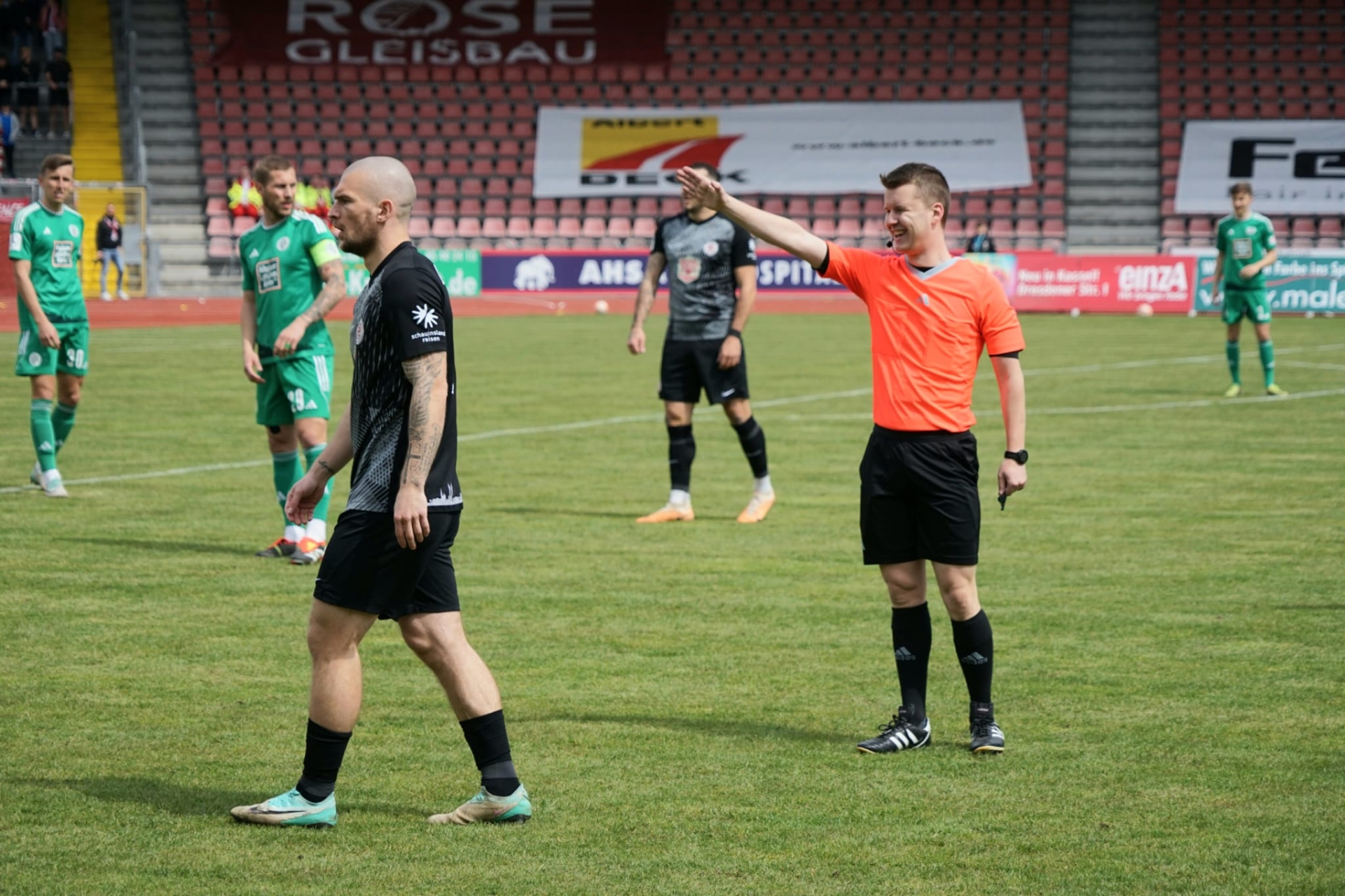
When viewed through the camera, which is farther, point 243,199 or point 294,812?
point 243,199

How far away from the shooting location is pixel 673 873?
4344mm

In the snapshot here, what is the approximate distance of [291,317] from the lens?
29.5 feet

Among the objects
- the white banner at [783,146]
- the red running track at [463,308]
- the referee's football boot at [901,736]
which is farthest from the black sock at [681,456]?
the white banner at [783,146]

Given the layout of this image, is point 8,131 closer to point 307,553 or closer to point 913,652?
point 307,553

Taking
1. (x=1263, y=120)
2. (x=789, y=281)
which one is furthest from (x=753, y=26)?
(x=1263, y=120)

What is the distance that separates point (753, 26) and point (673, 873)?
134 ft

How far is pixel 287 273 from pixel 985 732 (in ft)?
16.4

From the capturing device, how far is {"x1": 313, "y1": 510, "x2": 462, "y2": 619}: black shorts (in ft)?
14.9

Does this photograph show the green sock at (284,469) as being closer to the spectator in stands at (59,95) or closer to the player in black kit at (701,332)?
the player in black kit at (701,332)

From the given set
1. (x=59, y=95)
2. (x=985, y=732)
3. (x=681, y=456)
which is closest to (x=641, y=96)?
(x=59, y=95)

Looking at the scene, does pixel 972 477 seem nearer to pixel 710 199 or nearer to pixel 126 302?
pixel 710 199

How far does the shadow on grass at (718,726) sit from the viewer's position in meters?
5.72

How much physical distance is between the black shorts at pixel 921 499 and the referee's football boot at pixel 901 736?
54cm

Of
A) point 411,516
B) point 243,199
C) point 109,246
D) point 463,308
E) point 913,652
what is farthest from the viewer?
point 243,199
